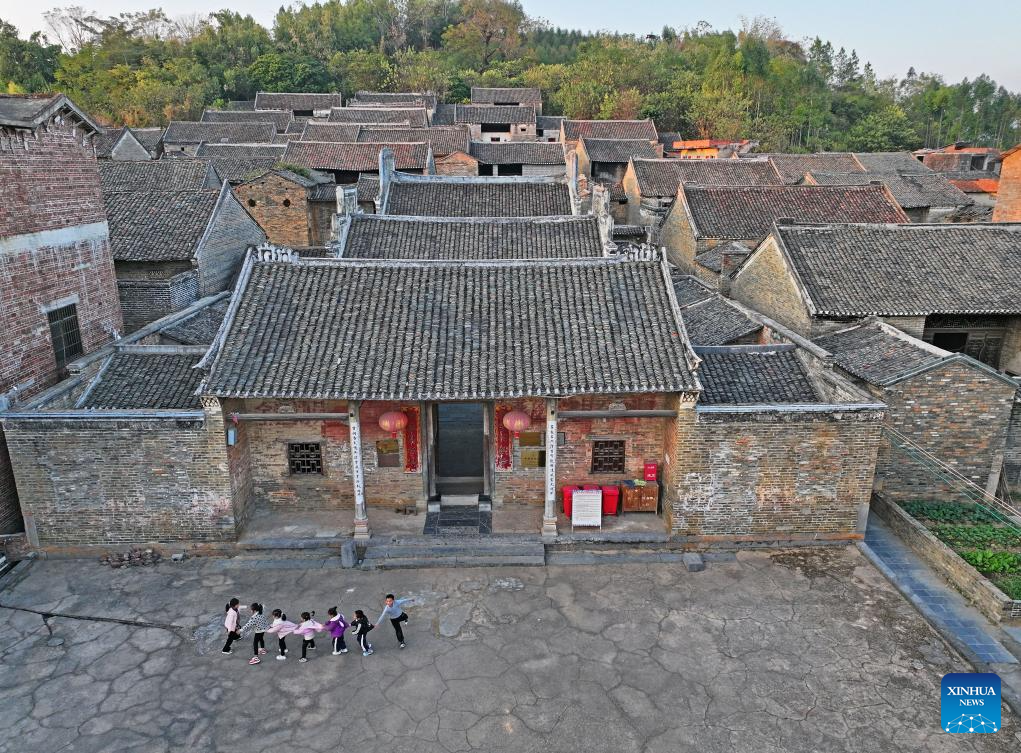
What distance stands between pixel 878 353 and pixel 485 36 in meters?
82.4

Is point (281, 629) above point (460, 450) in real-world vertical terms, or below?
above

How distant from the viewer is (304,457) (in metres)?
14.4

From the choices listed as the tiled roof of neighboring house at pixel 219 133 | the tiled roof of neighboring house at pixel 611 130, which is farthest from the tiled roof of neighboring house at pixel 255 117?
the tiled roof of neighboring house at pixel 611 130

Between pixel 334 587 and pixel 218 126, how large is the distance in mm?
53029

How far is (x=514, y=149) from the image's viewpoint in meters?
47.8

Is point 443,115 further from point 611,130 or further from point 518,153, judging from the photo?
point 518,153

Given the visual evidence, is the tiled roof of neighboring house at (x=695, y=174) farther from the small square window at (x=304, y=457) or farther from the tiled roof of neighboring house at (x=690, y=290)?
the small square window at (x=304, y=457)

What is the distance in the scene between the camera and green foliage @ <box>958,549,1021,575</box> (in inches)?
522

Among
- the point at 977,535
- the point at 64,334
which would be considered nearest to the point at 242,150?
the point at 64,334

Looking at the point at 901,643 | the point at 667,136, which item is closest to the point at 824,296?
the point at 901,643

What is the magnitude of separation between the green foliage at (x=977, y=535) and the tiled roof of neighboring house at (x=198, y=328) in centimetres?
1734

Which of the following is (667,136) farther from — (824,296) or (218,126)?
(824,296)

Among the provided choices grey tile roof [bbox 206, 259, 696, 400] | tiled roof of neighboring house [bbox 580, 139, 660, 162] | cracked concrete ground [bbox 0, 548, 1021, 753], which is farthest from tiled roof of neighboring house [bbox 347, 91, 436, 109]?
cracked concrete ground [bbox 0, 548, 1021, 753]

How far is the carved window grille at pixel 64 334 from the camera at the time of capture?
1447cm
